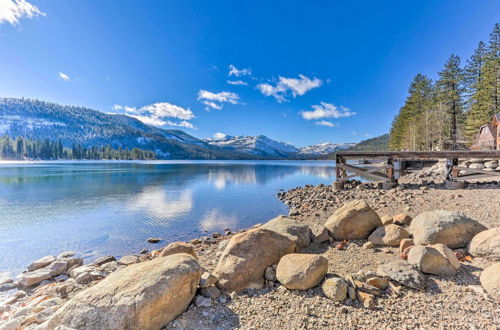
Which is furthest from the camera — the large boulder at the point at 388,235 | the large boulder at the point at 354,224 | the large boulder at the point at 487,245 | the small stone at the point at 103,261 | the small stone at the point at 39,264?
the small stone at the point at 103,261

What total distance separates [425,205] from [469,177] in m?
5.73

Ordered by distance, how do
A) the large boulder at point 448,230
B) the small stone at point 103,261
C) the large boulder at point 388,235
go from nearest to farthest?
the large boulder at point 448,230 → the large boulder at point 388,235 → the small stone at point 103,261

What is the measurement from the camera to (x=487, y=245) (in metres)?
4.86

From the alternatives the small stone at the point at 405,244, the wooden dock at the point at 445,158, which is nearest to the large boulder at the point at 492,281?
the small stone at the point at 405,244

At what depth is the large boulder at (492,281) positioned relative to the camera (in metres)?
3.69

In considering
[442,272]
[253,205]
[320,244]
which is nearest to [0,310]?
[320,244]

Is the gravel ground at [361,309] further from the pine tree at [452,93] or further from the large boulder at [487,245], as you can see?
the pine tree at [452,93]

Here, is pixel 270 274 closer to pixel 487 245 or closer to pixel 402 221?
pixel 487 245

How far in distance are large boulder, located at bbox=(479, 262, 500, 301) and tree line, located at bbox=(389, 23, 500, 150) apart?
4279 centimetres

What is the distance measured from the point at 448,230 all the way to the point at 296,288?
4410 mm

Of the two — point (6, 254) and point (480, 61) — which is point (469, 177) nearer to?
point (6, 254)

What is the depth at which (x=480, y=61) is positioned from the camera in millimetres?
37500

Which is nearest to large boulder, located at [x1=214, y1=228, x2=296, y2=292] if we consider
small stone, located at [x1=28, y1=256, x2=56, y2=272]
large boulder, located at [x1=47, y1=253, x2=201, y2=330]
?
large boulder, located at [x1=47, y1=253, x2=201, y2=330]

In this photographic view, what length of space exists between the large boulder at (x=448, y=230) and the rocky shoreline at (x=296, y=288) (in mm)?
25
